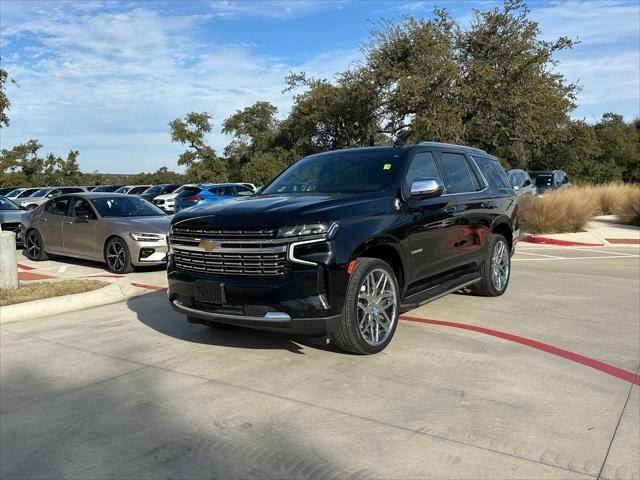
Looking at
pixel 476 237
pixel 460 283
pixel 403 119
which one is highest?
pixel 403 119

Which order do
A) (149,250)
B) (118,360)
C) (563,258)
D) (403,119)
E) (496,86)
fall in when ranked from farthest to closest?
(403,119), (496,86), (563,258), (149,250), (118,360)

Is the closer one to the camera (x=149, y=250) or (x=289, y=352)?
(x=289, y=352)

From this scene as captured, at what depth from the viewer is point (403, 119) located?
3100 cm

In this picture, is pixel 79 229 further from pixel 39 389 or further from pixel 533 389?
pixel 533 389

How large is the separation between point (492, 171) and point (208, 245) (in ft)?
14.7

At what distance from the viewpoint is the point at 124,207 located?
11.0 m

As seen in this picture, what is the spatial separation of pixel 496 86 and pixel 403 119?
5.56m

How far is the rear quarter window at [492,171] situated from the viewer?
24.3 ft

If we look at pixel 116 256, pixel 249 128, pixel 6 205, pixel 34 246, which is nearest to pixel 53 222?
pixel 34 246

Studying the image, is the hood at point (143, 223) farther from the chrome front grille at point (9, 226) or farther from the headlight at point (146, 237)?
the chrome front grille at point (9, 226)

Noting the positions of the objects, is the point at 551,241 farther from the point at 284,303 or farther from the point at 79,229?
the point at 284,303

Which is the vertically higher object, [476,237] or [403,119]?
[403,119]

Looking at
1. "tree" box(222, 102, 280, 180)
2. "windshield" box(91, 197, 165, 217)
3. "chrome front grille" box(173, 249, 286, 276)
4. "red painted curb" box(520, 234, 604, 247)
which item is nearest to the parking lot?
"chrome front grille" box(173, 249, 286, 276)

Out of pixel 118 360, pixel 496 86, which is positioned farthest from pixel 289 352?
pixel 496 86
